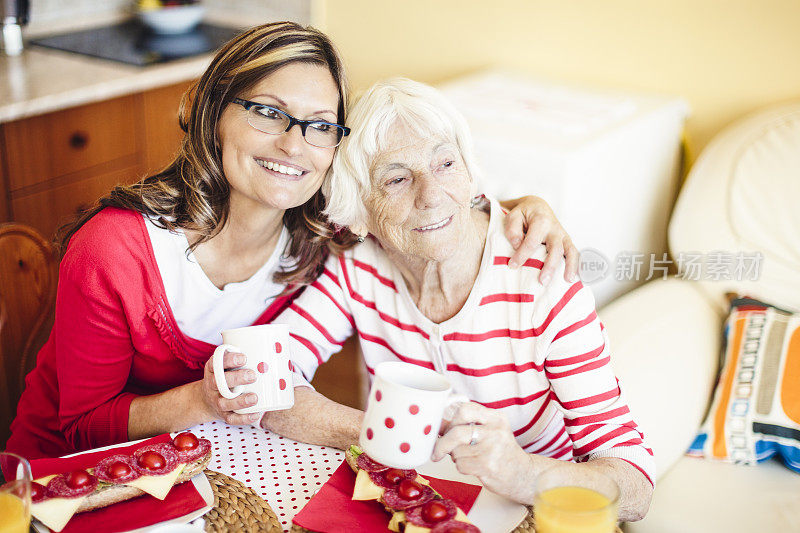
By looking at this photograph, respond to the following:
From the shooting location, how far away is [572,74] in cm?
247

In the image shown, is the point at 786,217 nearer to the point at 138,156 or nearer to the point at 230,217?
the point at 230,217

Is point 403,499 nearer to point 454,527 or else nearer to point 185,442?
point 454,527

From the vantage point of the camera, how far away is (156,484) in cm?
101

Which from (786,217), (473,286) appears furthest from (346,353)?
(786,217)

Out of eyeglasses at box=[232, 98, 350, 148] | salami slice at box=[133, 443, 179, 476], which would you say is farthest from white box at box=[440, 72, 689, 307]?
salami slice at box=[133, 443, 179, 476]

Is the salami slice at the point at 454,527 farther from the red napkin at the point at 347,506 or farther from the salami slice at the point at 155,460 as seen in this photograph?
the salami slice at the point at 155,460

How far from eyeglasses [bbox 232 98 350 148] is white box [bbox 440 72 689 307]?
2.16 feet

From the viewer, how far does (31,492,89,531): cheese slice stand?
0.94 m

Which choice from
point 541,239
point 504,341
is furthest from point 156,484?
point 541,239

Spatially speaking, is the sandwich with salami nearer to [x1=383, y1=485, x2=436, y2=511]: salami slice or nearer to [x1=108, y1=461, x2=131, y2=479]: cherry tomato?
[x1=383, y1=485, x2=436, y2=511]: salami slice

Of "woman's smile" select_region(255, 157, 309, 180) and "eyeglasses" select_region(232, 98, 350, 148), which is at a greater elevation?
"eyeglasses" select_region(232, 98, 350, 148)

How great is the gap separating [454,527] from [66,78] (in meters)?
2.09

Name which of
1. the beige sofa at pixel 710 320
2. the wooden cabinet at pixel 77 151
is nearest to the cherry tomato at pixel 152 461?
the beige sofa at pixel 710 320

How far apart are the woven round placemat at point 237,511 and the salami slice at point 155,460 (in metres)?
0.06
